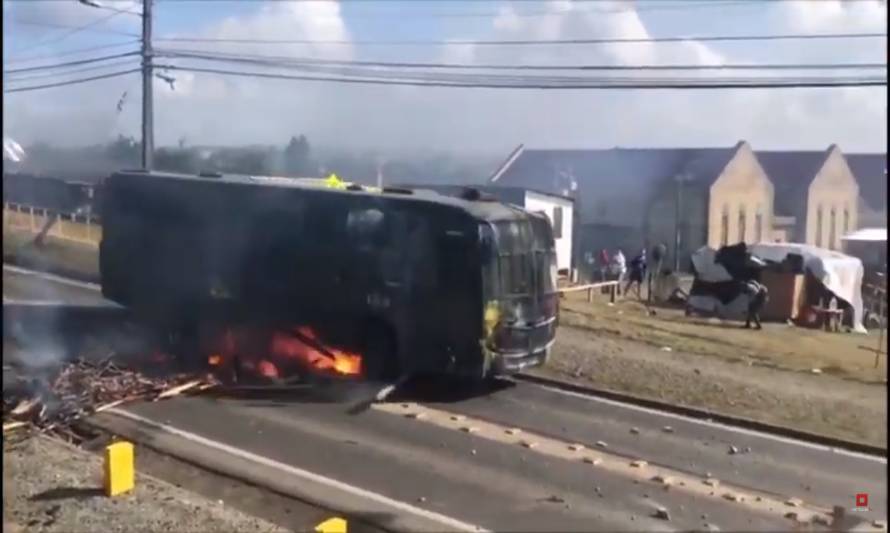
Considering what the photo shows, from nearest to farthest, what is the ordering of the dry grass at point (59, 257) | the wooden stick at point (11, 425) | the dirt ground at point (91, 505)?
1. the dirt ground at point (91, 505)
2. the wooden stick at point (11, 425)
3. the dry grass at point (59, 257)

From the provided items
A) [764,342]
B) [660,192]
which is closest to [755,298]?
[764,342]

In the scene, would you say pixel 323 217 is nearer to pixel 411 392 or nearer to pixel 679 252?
pixel 411 392

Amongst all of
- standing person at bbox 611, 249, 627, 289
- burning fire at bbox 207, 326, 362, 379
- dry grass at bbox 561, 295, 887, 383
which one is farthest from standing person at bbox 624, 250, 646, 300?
burning fire at bbox 207, 326, 362, 379

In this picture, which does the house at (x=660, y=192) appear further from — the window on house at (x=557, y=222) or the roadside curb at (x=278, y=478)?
the roadside curb at (x=278, y=478)

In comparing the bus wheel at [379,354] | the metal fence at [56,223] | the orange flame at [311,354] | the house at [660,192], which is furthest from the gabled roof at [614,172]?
the metal fence at [56,223]

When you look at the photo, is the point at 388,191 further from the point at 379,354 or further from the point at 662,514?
the point at 662,514

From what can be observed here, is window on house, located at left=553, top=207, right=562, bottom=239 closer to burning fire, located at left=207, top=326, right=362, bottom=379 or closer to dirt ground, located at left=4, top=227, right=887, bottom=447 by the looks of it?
dirt ground, located at left=4, top=227, right=887, bottom=447
